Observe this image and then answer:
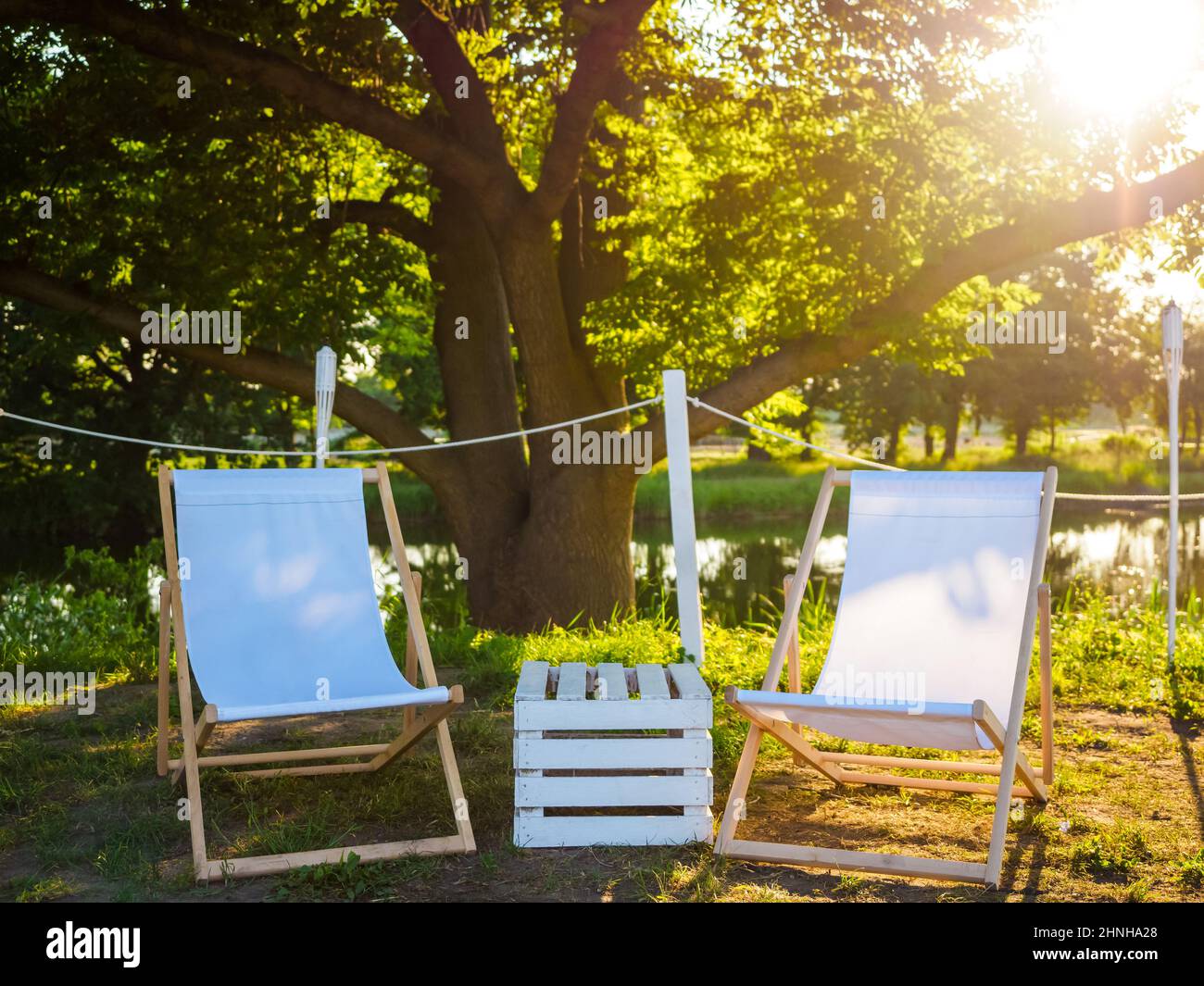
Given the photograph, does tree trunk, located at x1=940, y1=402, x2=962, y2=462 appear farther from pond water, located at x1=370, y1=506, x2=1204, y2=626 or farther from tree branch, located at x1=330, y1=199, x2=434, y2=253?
tree branch, located at x1=330, y1=199, x2=434, y2=253

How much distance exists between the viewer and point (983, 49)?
693 centimetres

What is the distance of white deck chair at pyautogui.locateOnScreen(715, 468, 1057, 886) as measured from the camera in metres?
3.89

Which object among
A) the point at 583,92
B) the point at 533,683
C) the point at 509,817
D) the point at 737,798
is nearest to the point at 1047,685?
the point at 737,798

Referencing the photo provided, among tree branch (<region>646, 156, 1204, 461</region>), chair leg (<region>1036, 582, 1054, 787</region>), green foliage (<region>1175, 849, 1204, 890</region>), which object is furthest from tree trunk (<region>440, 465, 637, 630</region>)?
green foliage (<region>1175, 849, 1204, 890</region>)

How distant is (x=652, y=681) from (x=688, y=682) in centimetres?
12

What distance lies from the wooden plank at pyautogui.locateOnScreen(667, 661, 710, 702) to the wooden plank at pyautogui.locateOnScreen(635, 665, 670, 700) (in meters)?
0.03

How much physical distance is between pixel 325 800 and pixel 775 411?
746cm

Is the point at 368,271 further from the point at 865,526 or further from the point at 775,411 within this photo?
the point at 865,526

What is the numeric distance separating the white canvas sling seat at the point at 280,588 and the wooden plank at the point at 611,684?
2.06ft

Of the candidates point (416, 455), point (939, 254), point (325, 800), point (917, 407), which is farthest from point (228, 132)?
point (917, 407)

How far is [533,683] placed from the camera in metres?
3.79

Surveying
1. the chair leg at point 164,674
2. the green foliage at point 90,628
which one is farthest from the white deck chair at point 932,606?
the green foliage at point 90,628

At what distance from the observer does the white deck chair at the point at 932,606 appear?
12.8 ft

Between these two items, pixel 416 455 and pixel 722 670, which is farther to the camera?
pixel 416 455
